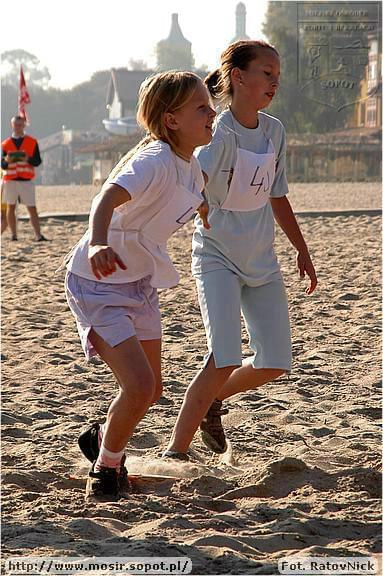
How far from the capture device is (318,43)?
62281 millimetres

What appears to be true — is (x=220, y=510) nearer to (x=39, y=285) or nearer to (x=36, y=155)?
(x=39, y=285)

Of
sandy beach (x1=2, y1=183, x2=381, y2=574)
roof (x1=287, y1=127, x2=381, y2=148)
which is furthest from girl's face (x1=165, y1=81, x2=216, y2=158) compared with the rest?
roof (x1=287, y1=127, x2=381, y2=148)

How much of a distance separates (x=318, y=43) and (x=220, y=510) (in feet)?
198

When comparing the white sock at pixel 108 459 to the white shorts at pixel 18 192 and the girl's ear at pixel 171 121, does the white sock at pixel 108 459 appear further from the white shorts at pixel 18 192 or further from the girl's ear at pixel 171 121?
the white shorts at pixel 18 192

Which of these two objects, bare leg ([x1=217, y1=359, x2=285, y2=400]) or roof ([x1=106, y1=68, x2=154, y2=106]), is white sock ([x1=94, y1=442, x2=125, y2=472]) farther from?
roof ([x1=106, y1=68, x2=154, y2=106])

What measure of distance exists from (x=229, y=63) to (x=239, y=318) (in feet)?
3.27

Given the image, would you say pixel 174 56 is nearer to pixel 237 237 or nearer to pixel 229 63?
pixel 229 63

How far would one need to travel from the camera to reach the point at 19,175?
15.5 meters

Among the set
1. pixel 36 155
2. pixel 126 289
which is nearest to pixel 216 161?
pixel 126 289

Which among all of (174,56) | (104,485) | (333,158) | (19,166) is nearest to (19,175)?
(19,166)

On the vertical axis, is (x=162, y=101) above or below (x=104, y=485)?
above

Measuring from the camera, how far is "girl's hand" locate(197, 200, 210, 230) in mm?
4250

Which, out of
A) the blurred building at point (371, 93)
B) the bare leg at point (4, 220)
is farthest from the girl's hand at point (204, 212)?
the blurred building at point (371, 93)

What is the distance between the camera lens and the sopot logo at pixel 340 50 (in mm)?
61938
